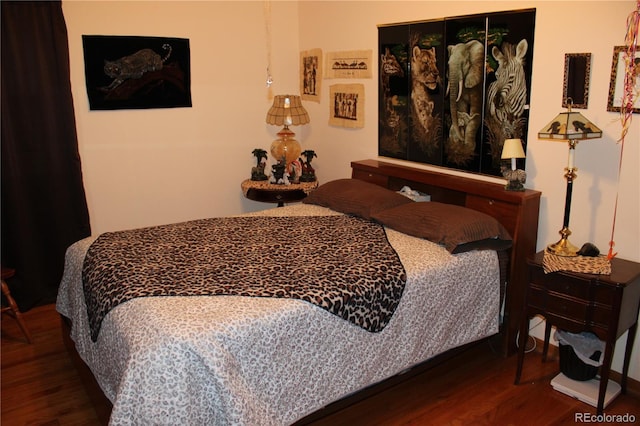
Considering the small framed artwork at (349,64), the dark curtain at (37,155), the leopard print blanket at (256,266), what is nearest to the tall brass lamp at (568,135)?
the leopard print blanket at (256,266)

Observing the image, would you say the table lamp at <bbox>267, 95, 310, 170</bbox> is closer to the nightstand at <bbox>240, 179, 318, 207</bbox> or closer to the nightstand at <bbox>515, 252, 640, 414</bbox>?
the nightstand at <bbox>240, 179, 318, 207</bbox>

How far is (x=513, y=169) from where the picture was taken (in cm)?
312

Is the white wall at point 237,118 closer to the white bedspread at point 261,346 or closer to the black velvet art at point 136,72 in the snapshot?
the black velvet art at point 136,72

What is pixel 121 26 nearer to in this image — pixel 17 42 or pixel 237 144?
pixel 17 42

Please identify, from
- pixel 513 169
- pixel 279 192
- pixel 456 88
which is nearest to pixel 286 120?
pixel 279 192

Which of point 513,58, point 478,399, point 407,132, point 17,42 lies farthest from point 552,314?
point 17,42

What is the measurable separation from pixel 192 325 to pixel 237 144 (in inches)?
114

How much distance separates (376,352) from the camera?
2.51m

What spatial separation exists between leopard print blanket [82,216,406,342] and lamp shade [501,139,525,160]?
31.9 inches

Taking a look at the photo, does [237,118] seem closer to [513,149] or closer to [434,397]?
[513,149]

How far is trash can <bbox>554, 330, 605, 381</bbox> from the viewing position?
282 centimetres

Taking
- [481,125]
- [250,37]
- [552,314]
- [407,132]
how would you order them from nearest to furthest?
[552,314] < [481,125] < [407,132] < [250,37]

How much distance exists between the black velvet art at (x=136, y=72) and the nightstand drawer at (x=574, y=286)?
3.00 meters

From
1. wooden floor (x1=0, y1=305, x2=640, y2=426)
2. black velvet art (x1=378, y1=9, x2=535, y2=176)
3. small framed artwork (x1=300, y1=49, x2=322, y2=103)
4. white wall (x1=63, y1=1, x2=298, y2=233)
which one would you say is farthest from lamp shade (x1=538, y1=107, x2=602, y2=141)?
white wall (x1=63, y1=1, x2=298, y2=233)
